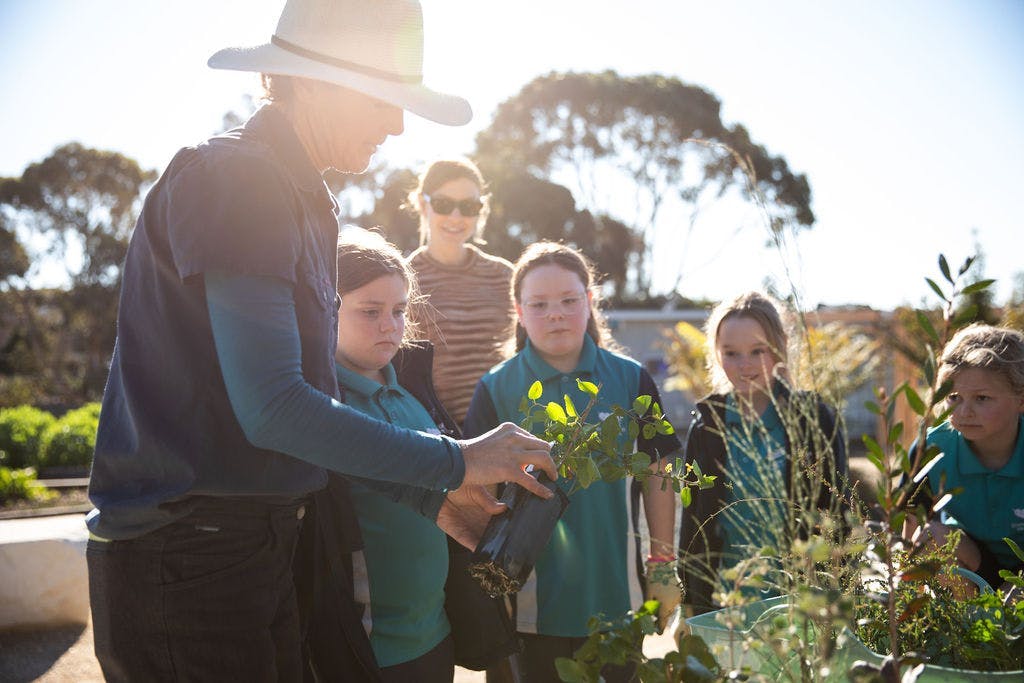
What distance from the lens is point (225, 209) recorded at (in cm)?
138

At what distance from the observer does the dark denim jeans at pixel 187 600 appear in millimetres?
1468

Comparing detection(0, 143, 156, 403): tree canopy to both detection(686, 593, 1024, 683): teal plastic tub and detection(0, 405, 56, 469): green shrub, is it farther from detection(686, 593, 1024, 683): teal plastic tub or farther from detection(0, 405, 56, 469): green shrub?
detection(686, 593, 1024, 683): teal plastic tub

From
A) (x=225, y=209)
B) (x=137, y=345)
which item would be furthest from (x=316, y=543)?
(x=225, y=209)

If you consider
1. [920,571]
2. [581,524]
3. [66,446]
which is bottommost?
[66,446]

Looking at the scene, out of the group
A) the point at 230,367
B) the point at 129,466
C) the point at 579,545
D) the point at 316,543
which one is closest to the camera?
the point at 230,367

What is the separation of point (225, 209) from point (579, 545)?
1.80m

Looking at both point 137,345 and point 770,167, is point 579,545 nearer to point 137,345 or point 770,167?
point 137,345

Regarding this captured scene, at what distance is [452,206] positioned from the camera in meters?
3.92

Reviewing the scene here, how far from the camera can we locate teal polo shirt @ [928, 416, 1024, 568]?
2393mm

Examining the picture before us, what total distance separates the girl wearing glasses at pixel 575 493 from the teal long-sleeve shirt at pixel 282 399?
1253 millimetres

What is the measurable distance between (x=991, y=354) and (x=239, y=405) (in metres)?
2.22

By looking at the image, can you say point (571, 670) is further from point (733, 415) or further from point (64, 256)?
point (64, 256)

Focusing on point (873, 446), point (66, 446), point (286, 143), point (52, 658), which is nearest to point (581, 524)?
point (286, 143)

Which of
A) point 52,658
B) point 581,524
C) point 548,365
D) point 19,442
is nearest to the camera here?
point 581,524
